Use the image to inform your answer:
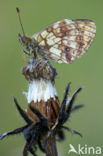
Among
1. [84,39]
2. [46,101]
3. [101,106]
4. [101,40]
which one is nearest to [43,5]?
[101,40]

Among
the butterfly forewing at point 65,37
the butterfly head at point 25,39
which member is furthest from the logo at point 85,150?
the butterfly head at point 25,39

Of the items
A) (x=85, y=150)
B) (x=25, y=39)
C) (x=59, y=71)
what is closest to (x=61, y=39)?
(x=25, y=39)

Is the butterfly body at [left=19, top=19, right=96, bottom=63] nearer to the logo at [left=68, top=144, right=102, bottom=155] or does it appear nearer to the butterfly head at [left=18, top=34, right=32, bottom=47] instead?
the butterfly head at [left=18, top=34, right=32, bottom=47]

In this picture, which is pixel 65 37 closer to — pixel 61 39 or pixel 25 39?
pixel 61 39

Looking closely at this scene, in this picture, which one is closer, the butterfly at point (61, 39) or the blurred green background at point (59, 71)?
the butterfly at point (61, 39)

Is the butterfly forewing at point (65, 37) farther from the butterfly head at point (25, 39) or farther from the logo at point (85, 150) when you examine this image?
the logo at point (85, 150)

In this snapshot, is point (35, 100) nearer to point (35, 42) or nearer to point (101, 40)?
point (35, 42)
